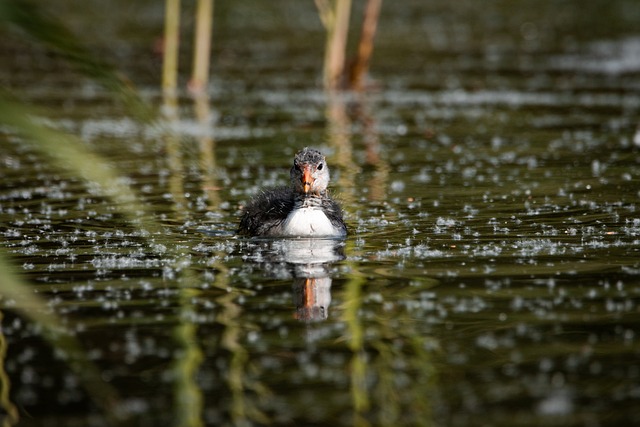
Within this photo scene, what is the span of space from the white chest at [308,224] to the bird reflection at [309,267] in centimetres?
6

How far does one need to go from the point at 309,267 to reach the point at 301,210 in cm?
119

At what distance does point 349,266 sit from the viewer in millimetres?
8328

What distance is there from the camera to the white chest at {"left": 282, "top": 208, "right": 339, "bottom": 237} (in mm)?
9336

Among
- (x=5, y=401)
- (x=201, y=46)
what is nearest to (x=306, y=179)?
(x=5, y=401)

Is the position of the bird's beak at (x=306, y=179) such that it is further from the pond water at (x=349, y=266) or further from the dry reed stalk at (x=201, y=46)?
the dry reed stalk at (x=201, y=46)

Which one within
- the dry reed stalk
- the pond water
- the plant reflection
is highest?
the dry reed stalk

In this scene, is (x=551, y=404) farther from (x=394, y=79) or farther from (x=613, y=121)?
(x=394, y=79)

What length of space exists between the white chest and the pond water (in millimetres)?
95

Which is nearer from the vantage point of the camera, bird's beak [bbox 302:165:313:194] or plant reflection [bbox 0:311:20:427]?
plant reflection [bbox 0:311:20:427]

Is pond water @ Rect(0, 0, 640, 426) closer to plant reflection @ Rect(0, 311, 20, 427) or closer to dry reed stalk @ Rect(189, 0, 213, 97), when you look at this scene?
plant reflection @ Rect(0, 311, 20, 427)

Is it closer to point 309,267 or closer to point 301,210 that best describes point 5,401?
point 309,267

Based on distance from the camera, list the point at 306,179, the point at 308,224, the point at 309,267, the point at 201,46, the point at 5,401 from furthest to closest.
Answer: the point at 201,46 → the point at 306,179 → the point at 308,224 → the point at 309,267 → the point at 5,401

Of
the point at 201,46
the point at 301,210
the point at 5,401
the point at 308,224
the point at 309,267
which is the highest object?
the point at 201,46

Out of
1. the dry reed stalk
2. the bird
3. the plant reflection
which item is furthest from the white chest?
the dry reed stalk
